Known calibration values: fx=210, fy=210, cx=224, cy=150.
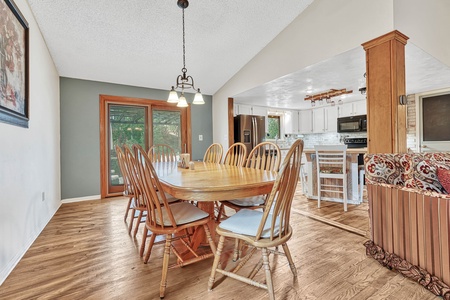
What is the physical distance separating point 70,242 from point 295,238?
92.8 inches

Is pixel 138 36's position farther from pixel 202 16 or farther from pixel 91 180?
pixel 91 180

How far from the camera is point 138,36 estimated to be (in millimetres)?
2984

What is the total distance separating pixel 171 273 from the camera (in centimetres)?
164

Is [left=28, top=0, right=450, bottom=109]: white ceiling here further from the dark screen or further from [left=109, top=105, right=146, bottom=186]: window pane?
[left=109, top=105, right=146, bottom=186]: window pane

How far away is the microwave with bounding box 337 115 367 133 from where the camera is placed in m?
5.10

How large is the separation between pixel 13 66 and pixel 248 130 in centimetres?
393

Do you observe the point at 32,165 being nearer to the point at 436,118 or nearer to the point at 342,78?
the point at 342,78

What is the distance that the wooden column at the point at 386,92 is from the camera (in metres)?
2.03

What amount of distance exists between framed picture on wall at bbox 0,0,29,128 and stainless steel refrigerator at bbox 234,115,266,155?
3585mm

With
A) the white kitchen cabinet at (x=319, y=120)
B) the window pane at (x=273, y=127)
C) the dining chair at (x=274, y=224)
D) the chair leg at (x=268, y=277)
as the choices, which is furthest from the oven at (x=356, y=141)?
the chair leg at (x=268, y=277)

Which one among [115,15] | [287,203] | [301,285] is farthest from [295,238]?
[115,15]

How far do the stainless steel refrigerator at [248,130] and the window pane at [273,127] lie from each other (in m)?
1.25

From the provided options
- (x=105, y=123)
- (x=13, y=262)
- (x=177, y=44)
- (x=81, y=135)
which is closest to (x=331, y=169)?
(x=177, y=44)

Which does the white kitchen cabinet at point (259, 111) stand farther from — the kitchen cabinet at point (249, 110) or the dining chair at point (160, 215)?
the dining chair at point (160, 215)
